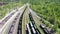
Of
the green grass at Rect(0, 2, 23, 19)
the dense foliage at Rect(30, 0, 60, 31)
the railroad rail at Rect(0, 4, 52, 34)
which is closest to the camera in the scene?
the railroad rail at Rect(0, 4, 52, 34)

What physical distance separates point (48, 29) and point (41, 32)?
0.96 ft

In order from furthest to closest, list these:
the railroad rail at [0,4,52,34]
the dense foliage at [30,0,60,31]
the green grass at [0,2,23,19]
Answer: the green grass at [0,2,23,19] → the dense foliage at [30,0,60,31] → the railroad rail at [0,4,52,34]

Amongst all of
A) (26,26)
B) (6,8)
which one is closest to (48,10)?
(26,26)

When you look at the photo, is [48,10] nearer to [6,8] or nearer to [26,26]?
[26,26]

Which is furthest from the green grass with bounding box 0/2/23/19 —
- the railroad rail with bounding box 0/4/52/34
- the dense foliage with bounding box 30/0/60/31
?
the dense foliage with bounding box 30/0/60/31

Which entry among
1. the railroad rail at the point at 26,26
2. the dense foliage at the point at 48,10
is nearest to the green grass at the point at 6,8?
the railroad rail at the point at 26,26

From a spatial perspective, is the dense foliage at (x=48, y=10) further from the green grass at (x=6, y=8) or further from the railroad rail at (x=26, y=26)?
the green grass at (x=6, y=8)

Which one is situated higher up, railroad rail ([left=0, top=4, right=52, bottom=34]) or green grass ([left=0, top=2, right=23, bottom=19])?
green grass ([left=0, top=2, right=23, bottom=19])

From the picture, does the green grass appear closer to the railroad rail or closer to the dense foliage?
the railroad rail

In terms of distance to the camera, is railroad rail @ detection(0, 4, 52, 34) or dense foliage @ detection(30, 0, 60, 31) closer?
railroad rail @ detection(0, 4, 52, 34)

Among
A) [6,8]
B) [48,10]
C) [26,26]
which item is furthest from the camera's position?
[6,8]

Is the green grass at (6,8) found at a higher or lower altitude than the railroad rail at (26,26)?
higher

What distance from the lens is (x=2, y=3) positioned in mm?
9070

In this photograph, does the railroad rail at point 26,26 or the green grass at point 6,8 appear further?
the green grass at point 6,8
